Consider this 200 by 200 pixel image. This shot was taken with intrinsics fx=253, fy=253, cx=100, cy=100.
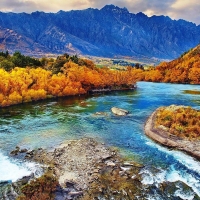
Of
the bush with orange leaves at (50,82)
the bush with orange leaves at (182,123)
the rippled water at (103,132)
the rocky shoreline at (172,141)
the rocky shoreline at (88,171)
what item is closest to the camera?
the rocky shoreline at (88,171)

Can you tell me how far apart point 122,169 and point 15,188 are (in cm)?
1086

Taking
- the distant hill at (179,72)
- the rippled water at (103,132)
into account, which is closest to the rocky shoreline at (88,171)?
the rippled water at (103,132)

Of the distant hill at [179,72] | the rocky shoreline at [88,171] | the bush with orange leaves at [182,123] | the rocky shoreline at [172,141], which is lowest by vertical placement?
the rocky shoreline at [88,171]

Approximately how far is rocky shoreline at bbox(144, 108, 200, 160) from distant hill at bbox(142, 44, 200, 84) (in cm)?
9391

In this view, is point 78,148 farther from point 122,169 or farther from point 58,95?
point 58,95

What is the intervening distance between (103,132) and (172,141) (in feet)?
37.4

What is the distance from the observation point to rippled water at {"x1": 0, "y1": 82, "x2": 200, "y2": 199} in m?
26.3

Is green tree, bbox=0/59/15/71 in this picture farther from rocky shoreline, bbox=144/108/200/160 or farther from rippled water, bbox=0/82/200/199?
rocky shoreline, bbox=144/108/200/160

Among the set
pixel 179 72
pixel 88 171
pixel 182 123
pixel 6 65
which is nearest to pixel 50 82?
pixel 6 65

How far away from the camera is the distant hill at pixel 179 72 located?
12508cm

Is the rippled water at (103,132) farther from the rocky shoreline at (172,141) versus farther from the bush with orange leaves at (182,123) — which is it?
the bush with orange leaves at (182,123)

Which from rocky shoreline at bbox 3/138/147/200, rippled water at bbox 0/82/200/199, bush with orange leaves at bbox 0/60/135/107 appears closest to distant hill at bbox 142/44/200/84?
bush with orange leaves at bbox 0/60/135/107

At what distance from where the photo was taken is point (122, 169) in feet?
88.7

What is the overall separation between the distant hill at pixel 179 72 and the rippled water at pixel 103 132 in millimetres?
62495
